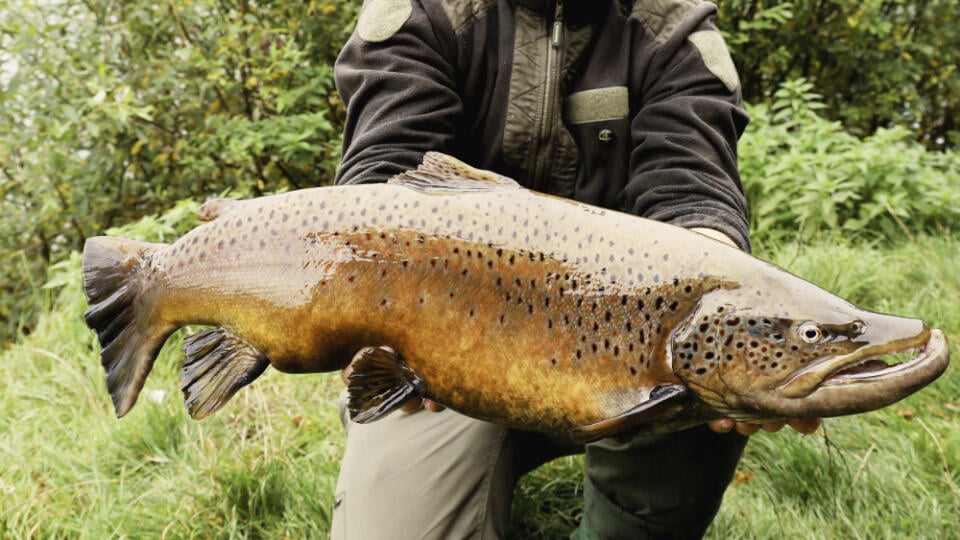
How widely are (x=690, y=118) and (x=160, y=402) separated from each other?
2.28 m

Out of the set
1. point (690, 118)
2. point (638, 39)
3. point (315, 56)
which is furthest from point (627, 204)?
point (315, 56)

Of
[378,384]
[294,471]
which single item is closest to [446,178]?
[378,384]

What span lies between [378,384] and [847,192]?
3703mm

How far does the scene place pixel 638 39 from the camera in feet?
8.49

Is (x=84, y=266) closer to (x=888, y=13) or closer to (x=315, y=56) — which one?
(x=315, y=56)

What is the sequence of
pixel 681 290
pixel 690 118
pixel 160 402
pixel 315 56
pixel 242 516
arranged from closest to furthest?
pixel 681 290, pixel 690 118, pixel 242 516, pixel 160 402, pixel 315 56

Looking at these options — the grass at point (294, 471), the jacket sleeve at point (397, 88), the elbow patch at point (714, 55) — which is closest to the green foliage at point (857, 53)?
the grass at point (294, 471)

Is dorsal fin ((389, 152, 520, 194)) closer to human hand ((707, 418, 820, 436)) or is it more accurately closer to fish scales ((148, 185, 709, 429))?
fish scales ((148, 185, 709, 429))

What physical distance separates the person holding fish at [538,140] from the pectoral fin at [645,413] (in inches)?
28.9

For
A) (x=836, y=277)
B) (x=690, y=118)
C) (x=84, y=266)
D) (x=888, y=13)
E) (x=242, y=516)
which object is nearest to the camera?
(x=84, y=266)

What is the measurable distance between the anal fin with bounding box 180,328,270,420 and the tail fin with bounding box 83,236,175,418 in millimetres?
101

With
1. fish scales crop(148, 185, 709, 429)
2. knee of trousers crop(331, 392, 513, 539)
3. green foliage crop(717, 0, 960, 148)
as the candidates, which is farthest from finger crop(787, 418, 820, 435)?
green foliage crop(717, 0, 960, 148)

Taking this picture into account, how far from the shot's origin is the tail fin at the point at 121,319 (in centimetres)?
192

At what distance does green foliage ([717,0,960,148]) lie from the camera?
279 inches
